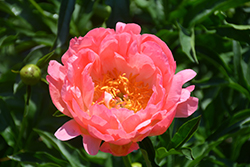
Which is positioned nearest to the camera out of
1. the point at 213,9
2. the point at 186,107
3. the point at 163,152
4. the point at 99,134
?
the point at 99,134

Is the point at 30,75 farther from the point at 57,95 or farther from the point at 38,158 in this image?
the point at 38,158

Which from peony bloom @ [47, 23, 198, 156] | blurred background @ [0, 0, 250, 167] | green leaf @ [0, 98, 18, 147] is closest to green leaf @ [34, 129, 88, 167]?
blurred background @ [0, 0, 250, 167]

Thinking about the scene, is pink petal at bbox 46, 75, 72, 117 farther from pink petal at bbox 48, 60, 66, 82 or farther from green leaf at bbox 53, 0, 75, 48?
A: green leaf at bbox 53, 0, 75, 48

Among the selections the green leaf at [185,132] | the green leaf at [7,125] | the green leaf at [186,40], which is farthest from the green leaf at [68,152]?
the green leaf at [186,40]

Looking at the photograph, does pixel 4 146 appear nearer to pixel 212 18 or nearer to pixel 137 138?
pixel 137 138

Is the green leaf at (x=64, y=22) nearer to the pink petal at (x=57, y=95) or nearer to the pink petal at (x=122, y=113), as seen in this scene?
the pink petal at (x=57, y=95)

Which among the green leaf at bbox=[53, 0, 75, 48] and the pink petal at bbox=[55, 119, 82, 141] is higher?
the green leaf at bbox=[53, 0, 75, 48]

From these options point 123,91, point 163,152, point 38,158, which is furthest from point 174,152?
point 38,158
